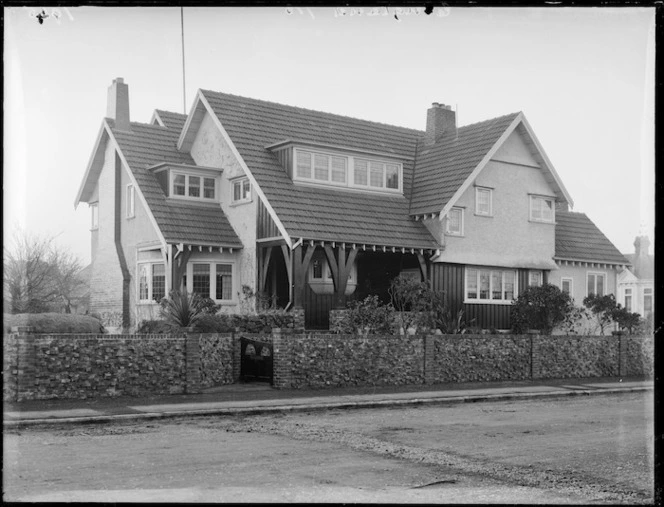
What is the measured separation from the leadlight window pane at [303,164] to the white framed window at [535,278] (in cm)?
1058

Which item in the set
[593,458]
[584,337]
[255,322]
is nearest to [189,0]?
[593,458]

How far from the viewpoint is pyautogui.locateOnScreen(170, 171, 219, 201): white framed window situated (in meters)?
30.3

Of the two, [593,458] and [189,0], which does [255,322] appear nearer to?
[593,458]

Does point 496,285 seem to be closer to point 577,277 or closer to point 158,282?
point 577,277

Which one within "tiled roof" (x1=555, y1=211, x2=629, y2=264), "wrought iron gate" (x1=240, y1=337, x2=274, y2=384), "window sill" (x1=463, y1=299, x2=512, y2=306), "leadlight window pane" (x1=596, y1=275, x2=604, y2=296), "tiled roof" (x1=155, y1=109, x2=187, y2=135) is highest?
"tiled roof" (x1=155, y1=109, x2=187, y2=135)

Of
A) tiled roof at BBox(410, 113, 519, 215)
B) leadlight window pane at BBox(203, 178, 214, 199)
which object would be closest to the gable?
tiled roof at BBox(410, 113, 519, 215)

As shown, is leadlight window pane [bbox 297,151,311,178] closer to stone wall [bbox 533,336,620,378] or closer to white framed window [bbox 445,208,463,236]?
white framed window [bbox 445,208,463,236]

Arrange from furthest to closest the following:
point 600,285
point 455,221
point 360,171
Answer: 1. point 600,285
2. point 455,221
3. point 360,171

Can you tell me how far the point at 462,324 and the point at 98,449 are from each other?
2022 centimetres

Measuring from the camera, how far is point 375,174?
3256 cm

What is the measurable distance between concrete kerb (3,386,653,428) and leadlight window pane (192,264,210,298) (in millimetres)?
11664

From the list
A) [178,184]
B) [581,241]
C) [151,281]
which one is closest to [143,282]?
[151,281]

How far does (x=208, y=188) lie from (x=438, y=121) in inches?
437

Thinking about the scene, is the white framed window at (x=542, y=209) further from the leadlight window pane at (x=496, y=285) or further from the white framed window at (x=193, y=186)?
the white framed window at (x=193, y=186)
